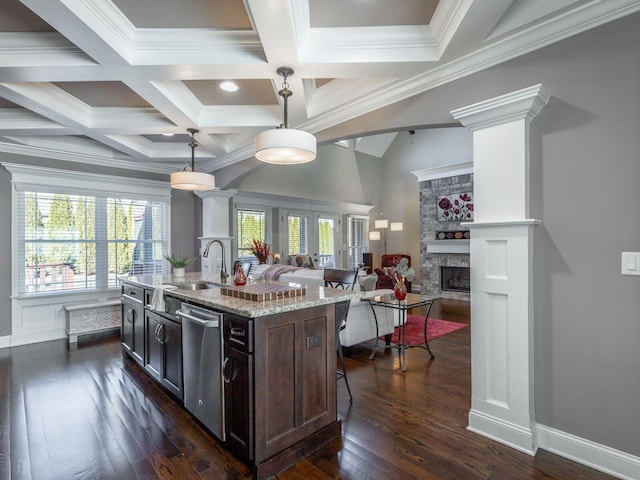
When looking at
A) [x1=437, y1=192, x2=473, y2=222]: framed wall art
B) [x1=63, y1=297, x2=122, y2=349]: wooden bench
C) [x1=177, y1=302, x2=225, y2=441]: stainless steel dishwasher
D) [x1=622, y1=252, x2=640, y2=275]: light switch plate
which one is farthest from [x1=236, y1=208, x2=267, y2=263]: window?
[x1=622, y1=252, x2=640, y2=275]: light switch plate

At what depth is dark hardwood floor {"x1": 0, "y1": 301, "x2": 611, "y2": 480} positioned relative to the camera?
6.34ft

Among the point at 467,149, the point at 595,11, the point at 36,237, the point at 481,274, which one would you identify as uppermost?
the point at 467,149

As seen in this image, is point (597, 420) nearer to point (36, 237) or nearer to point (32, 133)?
point (32, 133)

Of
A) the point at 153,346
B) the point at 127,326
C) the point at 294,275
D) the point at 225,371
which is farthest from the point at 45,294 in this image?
the point at 225,371

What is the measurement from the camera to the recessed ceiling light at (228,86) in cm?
309

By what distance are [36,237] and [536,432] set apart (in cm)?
595

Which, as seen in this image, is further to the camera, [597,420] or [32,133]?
[32,133]

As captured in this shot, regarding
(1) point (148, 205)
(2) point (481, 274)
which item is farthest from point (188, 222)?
(2) point (481, 274)

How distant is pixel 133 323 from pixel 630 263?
4.09 meters

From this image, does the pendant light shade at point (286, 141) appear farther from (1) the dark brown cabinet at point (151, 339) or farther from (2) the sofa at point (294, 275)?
(2) the sofa at point (294, 275)

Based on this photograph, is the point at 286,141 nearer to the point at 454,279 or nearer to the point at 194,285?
the point at 194,285

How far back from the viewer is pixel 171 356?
270 centimetres

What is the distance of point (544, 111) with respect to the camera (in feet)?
6.88

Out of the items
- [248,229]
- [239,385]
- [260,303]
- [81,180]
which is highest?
[81,180]
